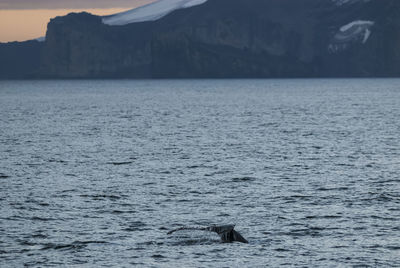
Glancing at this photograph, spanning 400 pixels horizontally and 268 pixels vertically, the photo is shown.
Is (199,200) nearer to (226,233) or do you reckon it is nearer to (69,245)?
(226,233)

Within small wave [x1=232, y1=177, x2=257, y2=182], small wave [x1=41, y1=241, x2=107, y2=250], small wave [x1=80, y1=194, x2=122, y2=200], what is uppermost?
small wave [x1=41, y1=241, x2=107, y2=250]

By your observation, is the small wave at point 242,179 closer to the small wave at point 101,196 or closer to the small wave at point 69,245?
the small wave at point 101,196

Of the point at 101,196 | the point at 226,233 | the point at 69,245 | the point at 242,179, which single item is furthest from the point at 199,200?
the point at 69,245

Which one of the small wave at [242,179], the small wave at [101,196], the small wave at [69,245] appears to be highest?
the small wave at [69,245]

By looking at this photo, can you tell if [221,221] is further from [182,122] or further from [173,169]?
[182,122]

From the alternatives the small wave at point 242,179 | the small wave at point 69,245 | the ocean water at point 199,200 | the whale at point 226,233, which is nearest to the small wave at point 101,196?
the ocean water at point 199,200

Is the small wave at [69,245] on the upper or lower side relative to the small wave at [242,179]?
upper

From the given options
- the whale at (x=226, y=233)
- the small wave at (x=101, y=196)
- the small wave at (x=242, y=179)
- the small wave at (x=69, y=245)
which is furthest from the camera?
the small wave at (x=242, y=179)

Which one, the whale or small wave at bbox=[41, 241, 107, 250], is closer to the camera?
small wave at bbox=[41, 241, 107, 250]

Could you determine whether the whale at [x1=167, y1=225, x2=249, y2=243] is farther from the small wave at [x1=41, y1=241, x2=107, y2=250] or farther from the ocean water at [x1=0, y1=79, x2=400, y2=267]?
the small wave at [x1=41, y1=241, x2=107, y2=250]

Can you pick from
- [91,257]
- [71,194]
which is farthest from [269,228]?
[71,194]

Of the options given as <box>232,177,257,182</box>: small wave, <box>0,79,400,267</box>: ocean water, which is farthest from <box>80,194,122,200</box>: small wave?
<box>232,177,257,182</box>: small wave

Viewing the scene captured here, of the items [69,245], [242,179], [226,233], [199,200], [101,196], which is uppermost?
[226,233]

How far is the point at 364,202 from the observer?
1486 inches
